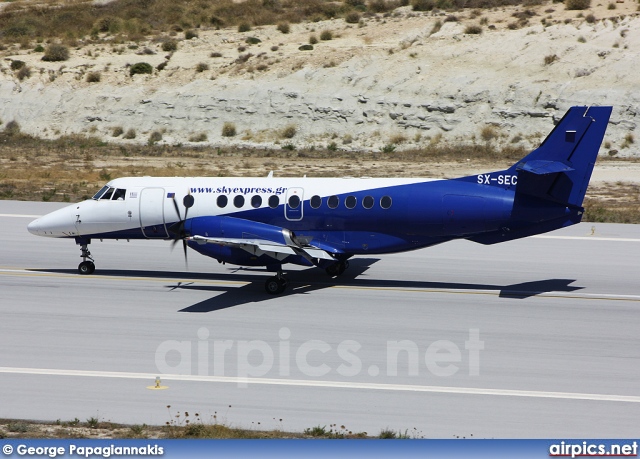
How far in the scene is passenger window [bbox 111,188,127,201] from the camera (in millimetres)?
23500

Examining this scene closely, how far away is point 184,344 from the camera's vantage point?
17188mm

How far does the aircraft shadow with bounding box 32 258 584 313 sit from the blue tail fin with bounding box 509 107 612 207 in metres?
2.80

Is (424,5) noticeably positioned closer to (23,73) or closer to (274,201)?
(23,73)

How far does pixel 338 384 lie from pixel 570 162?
9.79 m

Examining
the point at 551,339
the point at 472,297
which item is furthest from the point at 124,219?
the point at 551,339

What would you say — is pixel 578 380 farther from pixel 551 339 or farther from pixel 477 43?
pixel 477 43

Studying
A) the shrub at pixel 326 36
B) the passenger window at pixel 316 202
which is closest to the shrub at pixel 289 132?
the shrub at pixel 326 36

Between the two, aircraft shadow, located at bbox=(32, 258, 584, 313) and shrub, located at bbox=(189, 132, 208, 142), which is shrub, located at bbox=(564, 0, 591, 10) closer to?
shrub, located at bbox=(189, 132, 208, 142)

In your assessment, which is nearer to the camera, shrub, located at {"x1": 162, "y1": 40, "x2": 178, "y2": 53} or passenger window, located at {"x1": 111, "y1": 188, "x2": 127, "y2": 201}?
passenger window, located at {"x1": 111, "y1": 188, "x2": 127, "y2": 201}

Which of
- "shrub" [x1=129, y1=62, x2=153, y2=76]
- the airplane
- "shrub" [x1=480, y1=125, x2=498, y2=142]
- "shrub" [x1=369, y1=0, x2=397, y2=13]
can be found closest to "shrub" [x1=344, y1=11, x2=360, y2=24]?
"shrub" [x1=369, y1=0, x2=397, y2=13]

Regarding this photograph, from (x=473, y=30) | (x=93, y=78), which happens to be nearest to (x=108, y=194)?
(x=473, y=30)

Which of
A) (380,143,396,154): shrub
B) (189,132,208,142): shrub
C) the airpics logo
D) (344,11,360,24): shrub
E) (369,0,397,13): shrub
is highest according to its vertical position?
(369,0,397,13): shrub

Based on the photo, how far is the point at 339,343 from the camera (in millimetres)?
17266

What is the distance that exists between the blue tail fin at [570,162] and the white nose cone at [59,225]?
1239 cm
